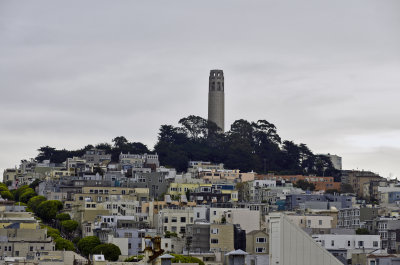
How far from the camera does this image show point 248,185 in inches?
5782

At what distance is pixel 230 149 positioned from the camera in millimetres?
178000

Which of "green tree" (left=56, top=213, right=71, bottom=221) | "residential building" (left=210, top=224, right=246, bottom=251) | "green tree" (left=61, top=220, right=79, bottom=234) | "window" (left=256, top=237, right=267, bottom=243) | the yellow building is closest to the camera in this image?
"window" (left=256, top=237, right=267, bottom=243)

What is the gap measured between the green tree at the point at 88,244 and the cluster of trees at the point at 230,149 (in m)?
62.8

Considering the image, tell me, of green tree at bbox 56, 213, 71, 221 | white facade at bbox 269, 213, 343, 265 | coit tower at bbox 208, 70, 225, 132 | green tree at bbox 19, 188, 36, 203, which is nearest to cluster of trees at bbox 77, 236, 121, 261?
green tree at bbox 56, 213, 71, 221

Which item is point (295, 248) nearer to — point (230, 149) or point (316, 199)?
point (316, 199)

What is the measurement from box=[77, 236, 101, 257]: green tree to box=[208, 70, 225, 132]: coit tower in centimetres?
8159

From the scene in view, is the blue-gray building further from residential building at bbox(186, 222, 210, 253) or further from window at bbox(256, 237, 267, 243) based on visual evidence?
window at bbox(256, 237, 267, 243)

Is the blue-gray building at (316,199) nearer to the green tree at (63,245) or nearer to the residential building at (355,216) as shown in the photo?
the residential building at (355,216)

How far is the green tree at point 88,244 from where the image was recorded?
4046 inches

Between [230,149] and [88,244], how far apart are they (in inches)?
2987

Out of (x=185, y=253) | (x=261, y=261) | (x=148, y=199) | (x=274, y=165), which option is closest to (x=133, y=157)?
(x=274, y=165)

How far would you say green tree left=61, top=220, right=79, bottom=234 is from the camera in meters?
118

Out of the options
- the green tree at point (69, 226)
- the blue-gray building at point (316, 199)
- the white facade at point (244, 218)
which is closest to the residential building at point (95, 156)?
the blue-gray building at point (316, 199)

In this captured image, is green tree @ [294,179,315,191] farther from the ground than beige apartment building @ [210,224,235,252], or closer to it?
farther from the ground
